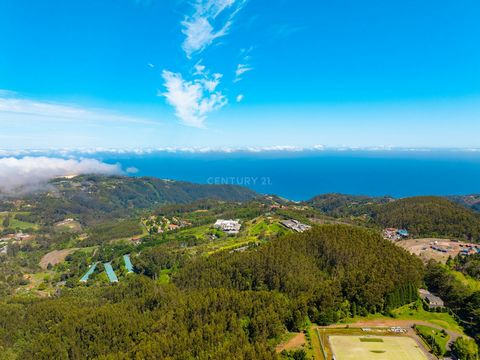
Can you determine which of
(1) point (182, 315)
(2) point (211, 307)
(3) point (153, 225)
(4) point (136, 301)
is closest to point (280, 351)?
(2) point (211, 307)

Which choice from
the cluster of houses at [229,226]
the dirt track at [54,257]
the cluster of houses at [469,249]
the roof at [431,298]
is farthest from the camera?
the cluster of houses at [229,226]

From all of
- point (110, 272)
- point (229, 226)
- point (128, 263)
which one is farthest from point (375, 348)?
point (128, 263)

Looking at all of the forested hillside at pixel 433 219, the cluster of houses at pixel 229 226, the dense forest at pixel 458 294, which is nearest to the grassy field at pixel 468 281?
the dense forest at pixel 458 294

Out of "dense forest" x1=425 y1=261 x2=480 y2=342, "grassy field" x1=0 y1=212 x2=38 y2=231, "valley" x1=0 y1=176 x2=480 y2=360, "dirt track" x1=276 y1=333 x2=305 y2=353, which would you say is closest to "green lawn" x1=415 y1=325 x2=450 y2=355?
"valley" x1=0 y1=176 x2=480 y2=360

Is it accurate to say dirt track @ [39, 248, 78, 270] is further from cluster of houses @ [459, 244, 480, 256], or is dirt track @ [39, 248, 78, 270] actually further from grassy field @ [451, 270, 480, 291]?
cluster of houses @ [459, 244, 480, 256]

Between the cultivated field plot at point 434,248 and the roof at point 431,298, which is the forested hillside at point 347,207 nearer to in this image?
the cultivated field plot at point 434,248

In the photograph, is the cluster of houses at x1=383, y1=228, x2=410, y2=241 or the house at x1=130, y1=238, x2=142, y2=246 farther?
the house at x1=130, y1=238, x2=142, y2=246

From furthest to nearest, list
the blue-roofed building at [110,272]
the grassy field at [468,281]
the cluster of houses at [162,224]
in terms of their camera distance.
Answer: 1. the cluster of houses at [162,224]
2. the blue-roofed building at [110,272]
3. the grassy field at [468,281]

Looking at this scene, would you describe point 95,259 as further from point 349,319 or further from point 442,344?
point 442,344
